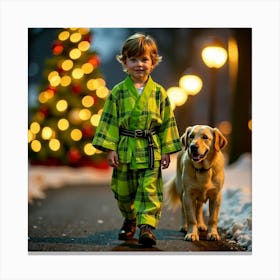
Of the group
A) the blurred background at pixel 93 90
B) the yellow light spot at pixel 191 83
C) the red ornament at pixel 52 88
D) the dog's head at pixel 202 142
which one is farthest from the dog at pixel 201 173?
the red ornament at pixel 52 88

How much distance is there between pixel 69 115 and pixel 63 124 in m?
0.12

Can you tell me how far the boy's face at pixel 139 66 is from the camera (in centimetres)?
303

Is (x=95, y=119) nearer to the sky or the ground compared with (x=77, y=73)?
nearer to the ground

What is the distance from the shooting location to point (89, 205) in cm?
468

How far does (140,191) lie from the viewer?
9.91 feet

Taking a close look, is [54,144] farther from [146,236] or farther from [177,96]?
[146,236]

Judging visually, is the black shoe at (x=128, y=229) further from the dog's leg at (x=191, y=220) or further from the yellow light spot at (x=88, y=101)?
the yellow light spot at (x=88, y=101)

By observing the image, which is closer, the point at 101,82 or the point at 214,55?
the point at 214,55

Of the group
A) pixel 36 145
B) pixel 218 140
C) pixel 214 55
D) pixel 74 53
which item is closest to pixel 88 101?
pixel 36 145

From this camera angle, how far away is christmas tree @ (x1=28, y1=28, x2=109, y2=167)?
646cm
